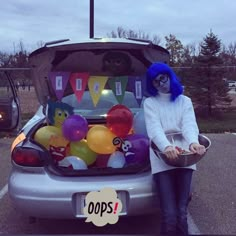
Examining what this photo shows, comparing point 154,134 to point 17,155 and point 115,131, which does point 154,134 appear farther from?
point 17,155

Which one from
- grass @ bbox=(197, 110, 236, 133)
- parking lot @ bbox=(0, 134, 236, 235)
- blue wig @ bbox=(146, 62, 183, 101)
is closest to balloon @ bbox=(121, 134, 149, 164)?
blue wig @ bbox=(146, 62, 183, 101)

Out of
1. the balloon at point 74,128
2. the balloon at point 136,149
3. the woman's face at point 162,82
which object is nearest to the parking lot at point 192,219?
the balloon at point 136,149

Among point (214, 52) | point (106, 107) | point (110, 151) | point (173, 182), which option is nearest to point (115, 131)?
point (110, 151)

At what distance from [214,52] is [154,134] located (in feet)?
48.4

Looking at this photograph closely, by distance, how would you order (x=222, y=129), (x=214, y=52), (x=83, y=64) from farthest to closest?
(x=214, y=52) < (x=222, y=129) < (x=83, y=64)

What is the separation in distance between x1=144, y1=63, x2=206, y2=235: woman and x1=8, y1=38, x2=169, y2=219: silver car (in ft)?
0.60

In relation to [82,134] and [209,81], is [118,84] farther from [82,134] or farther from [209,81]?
[209,81]

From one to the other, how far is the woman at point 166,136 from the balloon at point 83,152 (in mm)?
834

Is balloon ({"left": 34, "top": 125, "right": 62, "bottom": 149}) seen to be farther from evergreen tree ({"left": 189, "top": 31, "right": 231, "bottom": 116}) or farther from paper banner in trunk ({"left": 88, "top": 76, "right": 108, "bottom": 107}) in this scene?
evergreen tree ({"left": 189, "top": 31, "right": 231, "bottom": 116})

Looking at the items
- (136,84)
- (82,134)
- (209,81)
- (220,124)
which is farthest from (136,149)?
(209,81)

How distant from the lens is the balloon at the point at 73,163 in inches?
146

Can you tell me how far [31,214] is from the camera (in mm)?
3363

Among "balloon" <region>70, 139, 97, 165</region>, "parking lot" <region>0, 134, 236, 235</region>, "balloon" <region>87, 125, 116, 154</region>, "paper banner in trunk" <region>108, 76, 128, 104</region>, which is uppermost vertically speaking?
"paper banner in trunk" <region>108, 76, 128, 104</region>

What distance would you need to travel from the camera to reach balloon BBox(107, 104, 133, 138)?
3.92 meters
